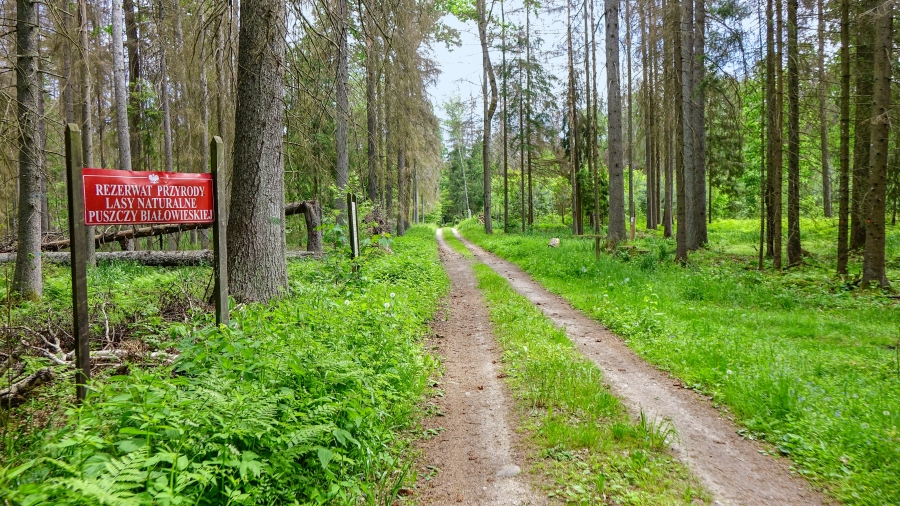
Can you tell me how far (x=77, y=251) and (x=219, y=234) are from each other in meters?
1.32

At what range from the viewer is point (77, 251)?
11.6ft

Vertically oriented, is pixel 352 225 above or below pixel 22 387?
above

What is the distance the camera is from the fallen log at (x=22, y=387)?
327 centimetres

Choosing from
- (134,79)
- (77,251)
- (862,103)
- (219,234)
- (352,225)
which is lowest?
(77,251)

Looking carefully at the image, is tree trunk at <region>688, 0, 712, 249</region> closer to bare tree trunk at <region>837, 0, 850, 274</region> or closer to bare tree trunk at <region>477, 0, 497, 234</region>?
bare tree trunk at <region>837, 0, 850, 274</region>

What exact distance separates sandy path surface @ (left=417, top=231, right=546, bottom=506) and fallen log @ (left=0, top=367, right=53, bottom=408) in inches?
120

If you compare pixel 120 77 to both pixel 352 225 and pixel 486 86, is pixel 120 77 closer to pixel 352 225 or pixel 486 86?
pixel 352 225

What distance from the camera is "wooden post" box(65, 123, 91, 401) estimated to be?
342 cm

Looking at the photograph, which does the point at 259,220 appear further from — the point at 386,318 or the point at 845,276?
the point at 845,276

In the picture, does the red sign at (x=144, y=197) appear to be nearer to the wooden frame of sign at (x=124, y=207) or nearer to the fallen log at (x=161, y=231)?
the wooden frame of sign at (x=124, y=207)

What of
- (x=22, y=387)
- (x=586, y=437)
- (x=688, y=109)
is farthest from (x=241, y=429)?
(x=688, y=109)

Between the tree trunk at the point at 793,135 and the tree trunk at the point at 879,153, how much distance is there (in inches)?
85.6

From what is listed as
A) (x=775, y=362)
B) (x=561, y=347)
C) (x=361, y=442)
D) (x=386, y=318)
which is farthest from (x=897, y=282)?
(x=361, y=442)

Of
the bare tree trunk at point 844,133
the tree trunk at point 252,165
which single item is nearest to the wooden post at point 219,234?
the tree trunk at point 252,165
